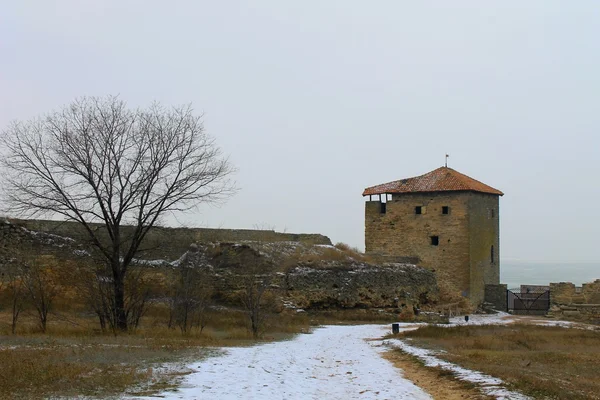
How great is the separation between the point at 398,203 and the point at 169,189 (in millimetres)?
24421

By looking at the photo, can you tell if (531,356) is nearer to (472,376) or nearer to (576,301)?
(472,376)

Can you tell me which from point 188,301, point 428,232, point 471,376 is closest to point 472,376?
point 471,376

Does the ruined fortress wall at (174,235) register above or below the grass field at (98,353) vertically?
above

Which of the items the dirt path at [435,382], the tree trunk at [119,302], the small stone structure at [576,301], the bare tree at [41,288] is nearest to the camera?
the dirt path at [435,382]

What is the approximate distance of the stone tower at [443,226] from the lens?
40000 millimetres

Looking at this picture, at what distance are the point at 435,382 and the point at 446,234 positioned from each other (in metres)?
29.3

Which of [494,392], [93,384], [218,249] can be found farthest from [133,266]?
[494,392]

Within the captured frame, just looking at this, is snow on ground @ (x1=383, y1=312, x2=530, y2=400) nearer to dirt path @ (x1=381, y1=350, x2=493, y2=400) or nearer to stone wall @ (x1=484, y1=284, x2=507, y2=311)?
dirt path @ (x1=381, y1=350, x2=493, y2=400)

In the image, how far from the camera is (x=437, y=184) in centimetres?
4162

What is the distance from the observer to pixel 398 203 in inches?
1668

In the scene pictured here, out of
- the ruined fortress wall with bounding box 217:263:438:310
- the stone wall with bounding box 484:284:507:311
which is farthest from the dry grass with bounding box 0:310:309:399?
the stone wall with bounding box 484:284:507:311

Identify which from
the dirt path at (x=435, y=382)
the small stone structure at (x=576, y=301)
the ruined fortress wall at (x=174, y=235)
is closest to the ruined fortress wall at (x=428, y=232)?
the small stone structure at (x=576, y=301)

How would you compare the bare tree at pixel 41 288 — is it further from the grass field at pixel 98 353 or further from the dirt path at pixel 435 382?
the dirt path at pixel 435 382

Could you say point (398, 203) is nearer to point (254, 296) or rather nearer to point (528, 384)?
point (254, 296)
